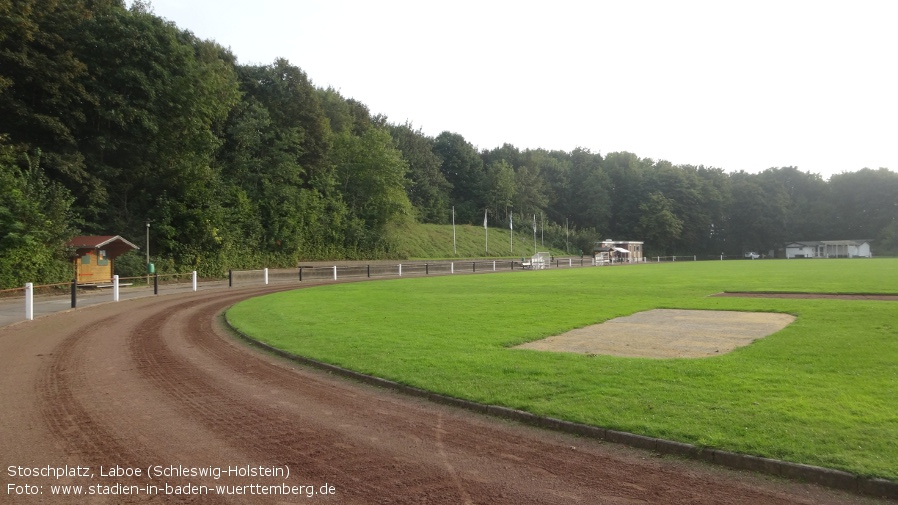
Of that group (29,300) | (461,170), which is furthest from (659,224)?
(29,300)

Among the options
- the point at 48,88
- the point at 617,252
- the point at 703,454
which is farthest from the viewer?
the point at 617,252

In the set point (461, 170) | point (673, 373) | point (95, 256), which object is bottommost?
point (673, 373)

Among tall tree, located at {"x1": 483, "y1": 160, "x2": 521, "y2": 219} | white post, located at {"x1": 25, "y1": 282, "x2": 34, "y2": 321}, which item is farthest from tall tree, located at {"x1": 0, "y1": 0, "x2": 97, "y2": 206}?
tall tree, located at {"x1": 483, "y1": 160, "x2": 521, "y2": 219}

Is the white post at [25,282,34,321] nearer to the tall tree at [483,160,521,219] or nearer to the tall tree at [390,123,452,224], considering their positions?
the tall tree at [390,123,452,224]

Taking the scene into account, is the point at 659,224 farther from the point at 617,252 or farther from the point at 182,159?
the point at 182,159

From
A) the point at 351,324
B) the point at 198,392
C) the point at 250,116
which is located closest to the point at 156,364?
the point at 198,392

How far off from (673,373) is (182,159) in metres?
39.8

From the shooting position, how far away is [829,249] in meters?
96.6

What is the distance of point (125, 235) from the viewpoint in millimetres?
36656

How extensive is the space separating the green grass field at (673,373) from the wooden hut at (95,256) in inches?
624

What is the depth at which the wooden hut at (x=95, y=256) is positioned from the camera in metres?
27.7

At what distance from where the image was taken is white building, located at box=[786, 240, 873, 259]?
9219cm

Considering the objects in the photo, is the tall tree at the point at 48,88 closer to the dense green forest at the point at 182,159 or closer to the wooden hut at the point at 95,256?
the dense green forest at the point at 182,159

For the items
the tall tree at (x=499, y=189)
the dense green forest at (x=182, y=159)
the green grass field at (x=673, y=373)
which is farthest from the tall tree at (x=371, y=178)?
the green grass field at (x=673, y=373)
